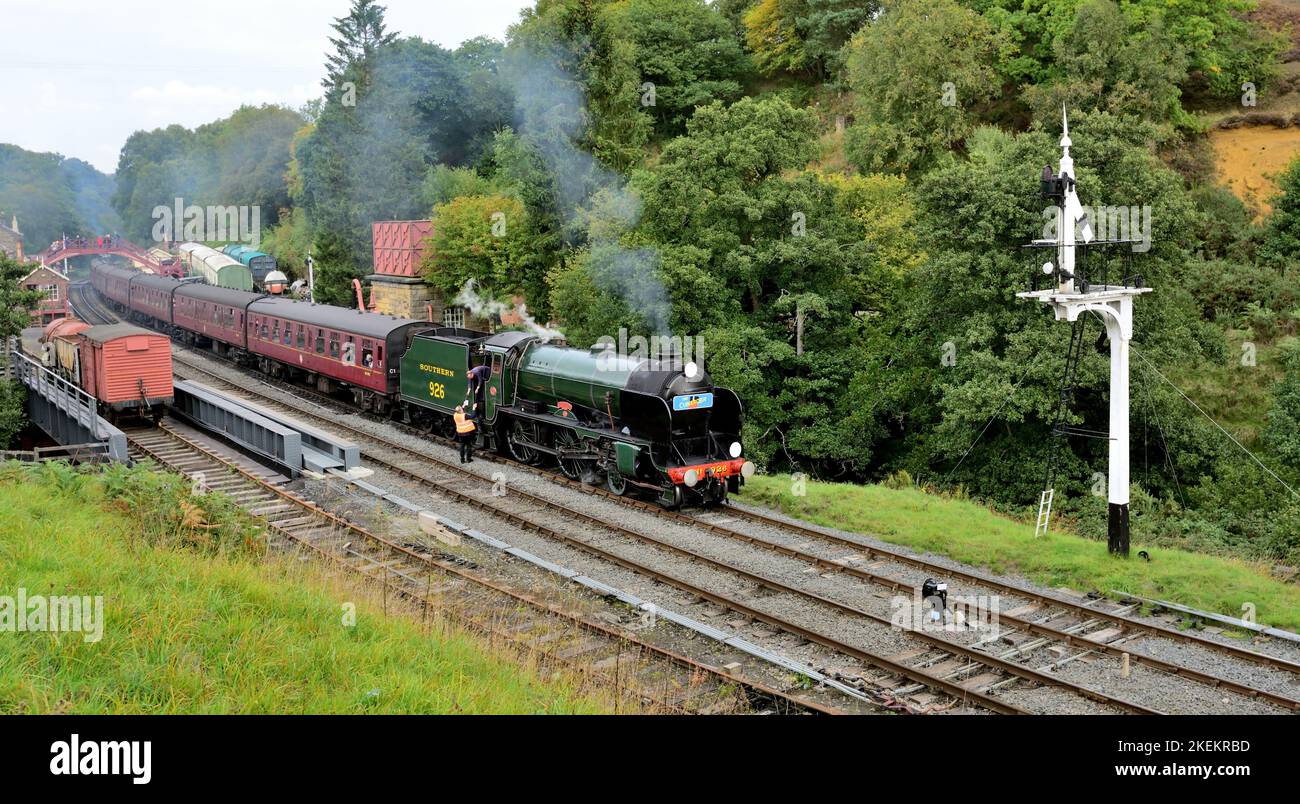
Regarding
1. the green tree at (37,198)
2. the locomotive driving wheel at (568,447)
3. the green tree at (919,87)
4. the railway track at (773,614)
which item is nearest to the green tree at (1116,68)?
the green tree at (919,87)

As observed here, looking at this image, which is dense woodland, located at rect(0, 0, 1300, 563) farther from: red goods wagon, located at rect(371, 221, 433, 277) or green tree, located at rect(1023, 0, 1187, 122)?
red goods wagon, located at rect(371, 221, 433, 277)

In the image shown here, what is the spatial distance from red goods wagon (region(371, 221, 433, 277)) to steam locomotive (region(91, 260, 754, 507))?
10.4 m

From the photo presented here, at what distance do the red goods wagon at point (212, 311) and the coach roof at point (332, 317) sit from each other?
1633mm

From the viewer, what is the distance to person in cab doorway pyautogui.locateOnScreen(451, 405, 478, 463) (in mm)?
21125

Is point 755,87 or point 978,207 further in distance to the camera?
point 755,87

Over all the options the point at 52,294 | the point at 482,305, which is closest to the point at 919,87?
the point at 482,305

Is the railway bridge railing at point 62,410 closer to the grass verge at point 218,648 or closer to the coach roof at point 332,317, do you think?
the coach roof at point 332,317

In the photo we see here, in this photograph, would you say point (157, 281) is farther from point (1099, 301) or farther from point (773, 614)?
point (1099, 301)

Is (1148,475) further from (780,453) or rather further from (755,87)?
(755,87)

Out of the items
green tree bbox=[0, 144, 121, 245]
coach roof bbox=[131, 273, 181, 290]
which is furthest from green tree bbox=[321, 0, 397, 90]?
green tree bbox=[0, 144, 121, 245]

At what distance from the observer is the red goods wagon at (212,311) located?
35625 millimetres

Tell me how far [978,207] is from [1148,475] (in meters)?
7.92
